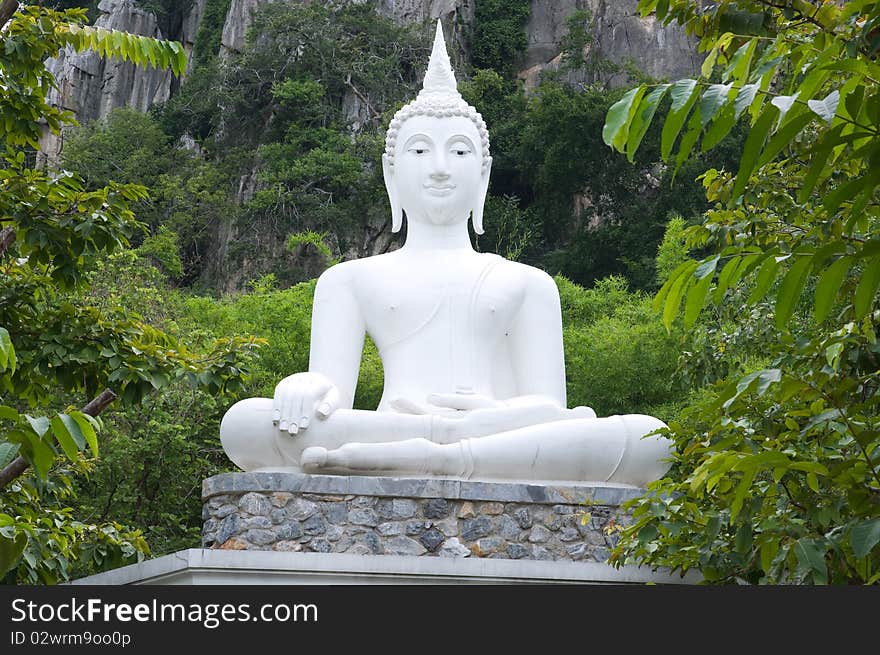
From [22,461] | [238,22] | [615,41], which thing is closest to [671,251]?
[615,41]

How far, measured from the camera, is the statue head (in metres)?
7.93

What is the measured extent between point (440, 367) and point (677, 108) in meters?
4.71

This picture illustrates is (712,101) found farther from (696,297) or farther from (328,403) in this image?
(328,403)

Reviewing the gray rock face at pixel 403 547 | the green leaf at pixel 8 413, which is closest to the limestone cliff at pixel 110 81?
the gray rock face at pixel 403 547

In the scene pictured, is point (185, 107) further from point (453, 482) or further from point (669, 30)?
point (453, 482)

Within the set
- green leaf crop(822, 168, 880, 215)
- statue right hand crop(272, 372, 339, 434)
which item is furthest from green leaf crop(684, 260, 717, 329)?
statue right hand crop(272, 372, 339, 434)

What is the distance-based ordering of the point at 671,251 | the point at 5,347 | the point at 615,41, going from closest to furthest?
the point at 5,347
the point at 671,251
the point at 615,41

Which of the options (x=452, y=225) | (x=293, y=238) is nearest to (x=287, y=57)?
(x=293, y=238)

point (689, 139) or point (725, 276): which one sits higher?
point (689, 139)

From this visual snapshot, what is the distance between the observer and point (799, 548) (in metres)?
3.98

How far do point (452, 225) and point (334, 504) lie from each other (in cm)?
216

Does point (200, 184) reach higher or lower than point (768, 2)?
lower

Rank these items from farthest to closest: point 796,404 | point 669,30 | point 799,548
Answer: point 669,30 → point 796,404 → point 799,548

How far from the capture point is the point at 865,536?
3.20 m
